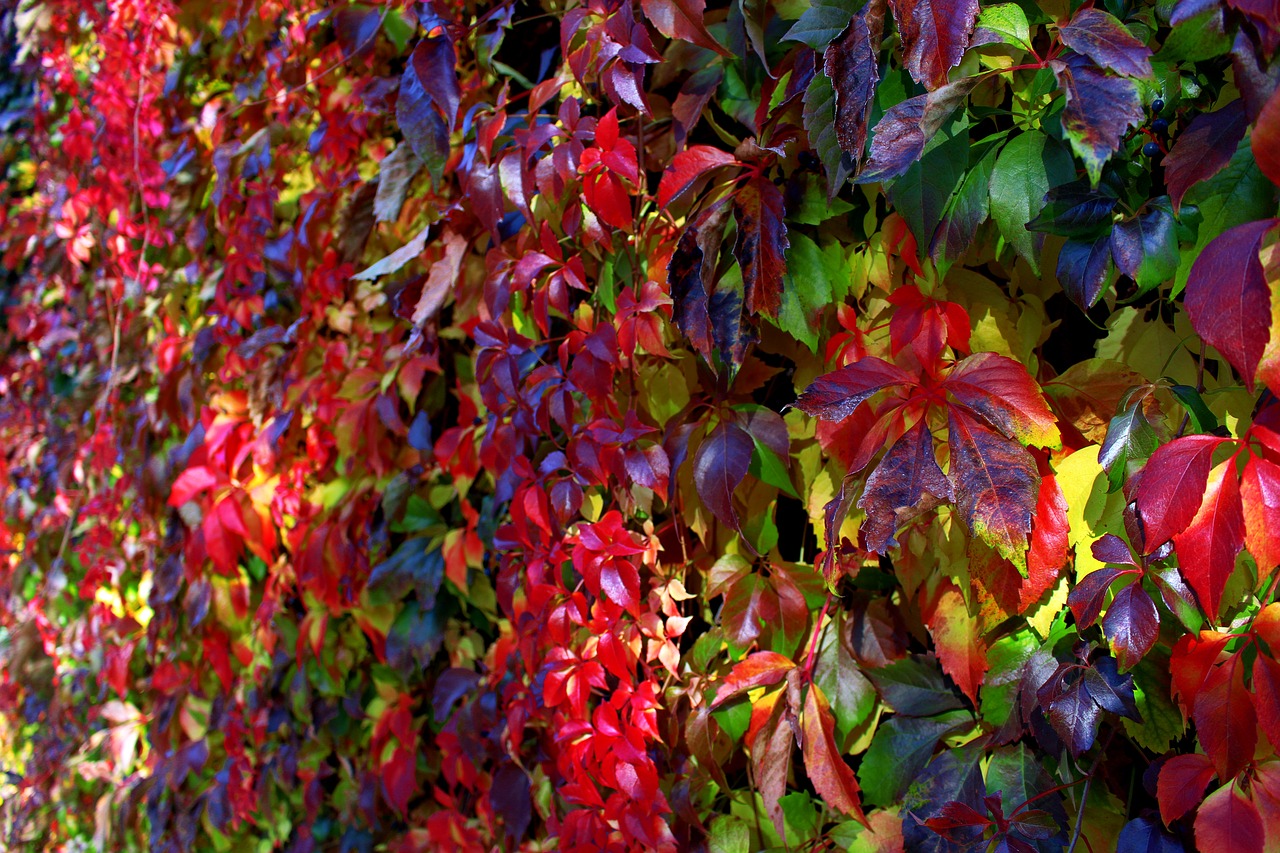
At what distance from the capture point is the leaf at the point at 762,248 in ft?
2.65

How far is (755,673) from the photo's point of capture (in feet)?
3.00

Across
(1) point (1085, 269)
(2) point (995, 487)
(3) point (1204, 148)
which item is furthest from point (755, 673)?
(3) point (1204, 148)

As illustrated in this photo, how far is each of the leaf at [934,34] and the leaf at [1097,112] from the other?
75 mm

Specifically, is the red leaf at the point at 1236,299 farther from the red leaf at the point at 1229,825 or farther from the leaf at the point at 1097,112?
the red leaf at the point at 1229,825

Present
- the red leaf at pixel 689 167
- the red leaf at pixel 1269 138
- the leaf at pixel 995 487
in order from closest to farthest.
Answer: the red leaf at pixel 1269 138 → the leaf at pixel 995 487 → the red leaf at pixel 689 167

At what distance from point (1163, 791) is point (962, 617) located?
0.20 metres

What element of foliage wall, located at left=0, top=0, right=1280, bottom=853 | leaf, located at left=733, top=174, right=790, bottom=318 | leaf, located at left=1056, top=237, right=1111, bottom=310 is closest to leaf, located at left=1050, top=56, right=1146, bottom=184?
foliage wall, located at left=0, top=0, right=1280, bottom=853

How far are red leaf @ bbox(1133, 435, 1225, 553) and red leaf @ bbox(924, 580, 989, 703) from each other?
24 cm

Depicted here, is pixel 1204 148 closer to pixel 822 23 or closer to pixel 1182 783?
pixel 822 23

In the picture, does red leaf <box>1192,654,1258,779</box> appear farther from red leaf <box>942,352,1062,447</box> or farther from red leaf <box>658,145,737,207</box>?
red leaf <box>658,145,737,207</box>

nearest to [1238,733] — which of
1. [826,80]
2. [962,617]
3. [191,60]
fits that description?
[962,617]

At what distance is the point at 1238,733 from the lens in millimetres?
616

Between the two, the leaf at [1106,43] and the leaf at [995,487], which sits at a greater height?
the leaf at [1106,43]

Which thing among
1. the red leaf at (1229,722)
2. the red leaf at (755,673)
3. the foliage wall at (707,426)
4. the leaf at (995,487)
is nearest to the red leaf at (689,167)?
the foliage wall at (707,426)
